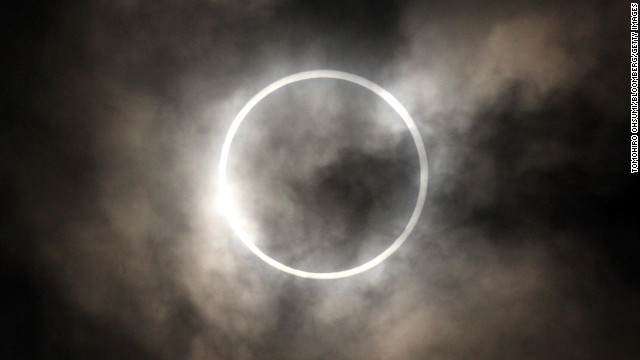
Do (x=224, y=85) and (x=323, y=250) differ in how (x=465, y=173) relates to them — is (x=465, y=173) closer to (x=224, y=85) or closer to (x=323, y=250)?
(x=323, y=250)

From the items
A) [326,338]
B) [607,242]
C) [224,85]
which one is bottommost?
[326,338]

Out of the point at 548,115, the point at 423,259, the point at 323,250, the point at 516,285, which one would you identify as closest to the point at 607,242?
the point at 516,285

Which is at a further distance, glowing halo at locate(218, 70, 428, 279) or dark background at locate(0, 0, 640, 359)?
glowing halo at locate(218, 70, 428, 279)

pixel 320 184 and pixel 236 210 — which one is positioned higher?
pixel 320 184

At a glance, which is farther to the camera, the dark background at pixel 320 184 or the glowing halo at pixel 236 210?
the glowing halo at pixel 236 210
